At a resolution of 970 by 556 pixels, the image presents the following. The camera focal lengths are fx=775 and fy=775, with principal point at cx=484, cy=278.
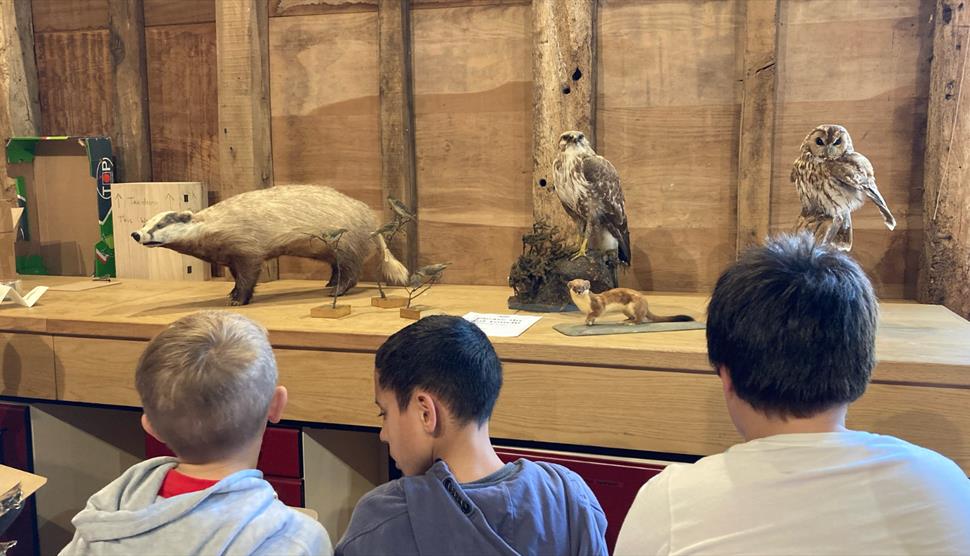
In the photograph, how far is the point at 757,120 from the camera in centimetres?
241

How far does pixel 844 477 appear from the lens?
2.76 ft

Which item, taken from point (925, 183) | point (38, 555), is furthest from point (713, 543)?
point (38, 555)

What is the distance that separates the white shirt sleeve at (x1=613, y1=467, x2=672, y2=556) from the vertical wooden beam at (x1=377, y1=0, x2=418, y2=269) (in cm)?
189

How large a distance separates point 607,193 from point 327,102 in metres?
1.15

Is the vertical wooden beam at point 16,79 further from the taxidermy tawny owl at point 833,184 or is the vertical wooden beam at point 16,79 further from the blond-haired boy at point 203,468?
the taxidermy tawny owl at point 833,184

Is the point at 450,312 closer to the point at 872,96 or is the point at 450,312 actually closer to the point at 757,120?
the point at 757,120

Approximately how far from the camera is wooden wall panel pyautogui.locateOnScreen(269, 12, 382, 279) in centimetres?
277

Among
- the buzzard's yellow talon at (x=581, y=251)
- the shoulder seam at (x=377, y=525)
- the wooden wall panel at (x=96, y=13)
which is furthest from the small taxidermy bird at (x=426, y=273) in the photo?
the wooden wall panel at (x=96, y=13)

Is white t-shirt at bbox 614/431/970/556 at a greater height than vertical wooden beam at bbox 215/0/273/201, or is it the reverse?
vertical wooden beam at bbox 215/0/273/201

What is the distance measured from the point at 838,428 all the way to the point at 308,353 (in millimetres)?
1335

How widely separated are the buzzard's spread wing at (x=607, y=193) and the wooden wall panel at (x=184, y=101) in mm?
1514

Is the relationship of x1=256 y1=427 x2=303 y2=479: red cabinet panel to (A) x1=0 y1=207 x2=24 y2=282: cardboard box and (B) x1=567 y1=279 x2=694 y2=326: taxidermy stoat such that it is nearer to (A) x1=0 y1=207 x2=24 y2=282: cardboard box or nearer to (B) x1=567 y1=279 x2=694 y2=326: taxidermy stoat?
(B) x1=567 y1=279 x2=694 y2=326: taxidermy stoat

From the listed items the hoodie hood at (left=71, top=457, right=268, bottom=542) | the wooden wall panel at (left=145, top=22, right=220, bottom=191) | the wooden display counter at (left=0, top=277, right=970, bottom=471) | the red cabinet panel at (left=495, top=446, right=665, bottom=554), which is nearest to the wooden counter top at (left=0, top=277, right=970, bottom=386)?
the wooden display counter at (left=0, top=277, right=970, bottom=471)

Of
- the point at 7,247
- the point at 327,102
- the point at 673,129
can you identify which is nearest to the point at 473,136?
the point at 327,102
